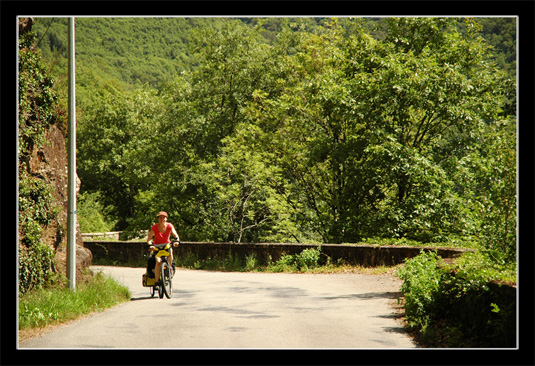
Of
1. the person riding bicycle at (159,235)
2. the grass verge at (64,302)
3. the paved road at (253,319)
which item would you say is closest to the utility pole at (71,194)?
the grass verge at (64,302)

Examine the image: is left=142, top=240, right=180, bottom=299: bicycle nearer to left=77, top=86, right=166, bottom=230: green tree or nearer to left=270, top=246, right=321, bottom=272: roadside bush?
left=270, top=246, right=321, bottom=272: roadside bush

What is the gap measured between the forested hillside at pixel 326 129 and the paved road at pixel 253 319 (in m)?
5.51

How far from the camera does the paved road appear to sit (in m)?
7.41

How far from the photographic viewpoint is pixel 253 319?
9.37m

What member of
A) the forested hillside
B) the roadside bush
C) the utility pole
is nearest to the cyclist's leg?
the utility pole

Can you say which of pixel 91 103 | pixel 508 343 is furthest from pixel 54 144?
pixel 91 103

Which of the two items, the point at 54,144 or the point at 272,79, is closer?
the point at 54,144

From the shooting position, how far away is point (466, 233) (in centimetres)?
1945

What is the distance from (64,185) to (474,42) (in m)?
16.6

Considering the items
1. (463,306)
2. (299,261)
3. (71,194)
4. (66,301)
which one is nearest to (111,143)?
(299,261)

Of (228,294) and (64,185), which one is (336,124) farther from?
(64,185)

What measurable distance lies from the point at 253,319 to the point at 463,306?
3.44 metres

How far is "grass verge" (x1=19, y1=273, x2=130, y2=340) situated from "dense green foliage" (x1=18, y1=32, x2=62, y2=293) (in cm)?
45

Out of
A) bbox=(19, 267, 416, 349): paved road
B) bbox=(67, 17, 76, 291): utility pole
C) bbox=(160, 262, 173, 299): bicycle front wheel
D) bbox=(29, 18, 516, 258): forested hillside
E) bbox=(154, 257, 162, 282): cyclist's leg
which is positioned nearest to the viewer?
bbox=(19, 267, 416, 349): paved road
